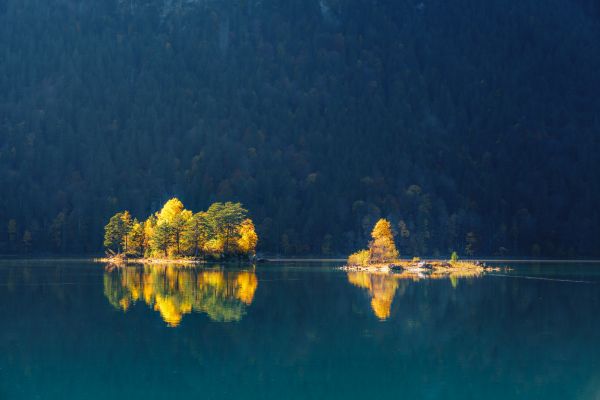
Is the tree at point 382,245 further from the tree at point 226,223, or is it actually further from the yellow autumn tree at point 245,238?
the tree at point 226,223

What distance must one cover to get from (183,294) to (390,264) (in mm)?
60617

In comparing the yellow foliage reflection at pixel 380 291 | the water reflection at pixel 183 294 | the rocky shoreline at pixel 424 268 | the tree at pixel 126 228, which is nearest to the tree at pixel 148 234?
the tree at pixel 126 228

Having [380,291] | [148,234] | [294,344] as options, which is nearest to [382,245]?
[148,234]

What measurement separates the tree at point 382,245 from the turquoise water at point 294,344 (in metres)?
53.2

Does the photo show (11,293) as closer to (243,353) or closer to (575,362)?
(243,353)

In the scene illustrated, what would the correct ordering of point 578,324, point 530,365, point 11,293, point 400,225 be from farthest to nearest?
1. point 400,225
2. point 11,293
3. point 578,324
4. point 530,365

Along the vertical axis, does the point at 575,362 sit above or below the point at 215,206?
below

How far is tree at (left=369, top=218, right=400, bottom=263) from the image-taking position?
420 feet

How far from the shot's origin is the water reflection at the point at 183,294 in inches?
2201

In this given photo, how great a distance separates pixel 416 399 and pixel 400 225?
556 feet

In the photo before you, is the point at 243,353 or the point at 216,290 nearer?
the point at 243,353

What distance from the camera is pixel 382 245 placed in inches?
5172

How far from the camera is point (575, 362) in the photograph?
38.9m

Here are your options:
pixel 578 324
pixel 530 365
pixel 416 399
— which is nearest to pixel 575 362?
pixel 530 365
